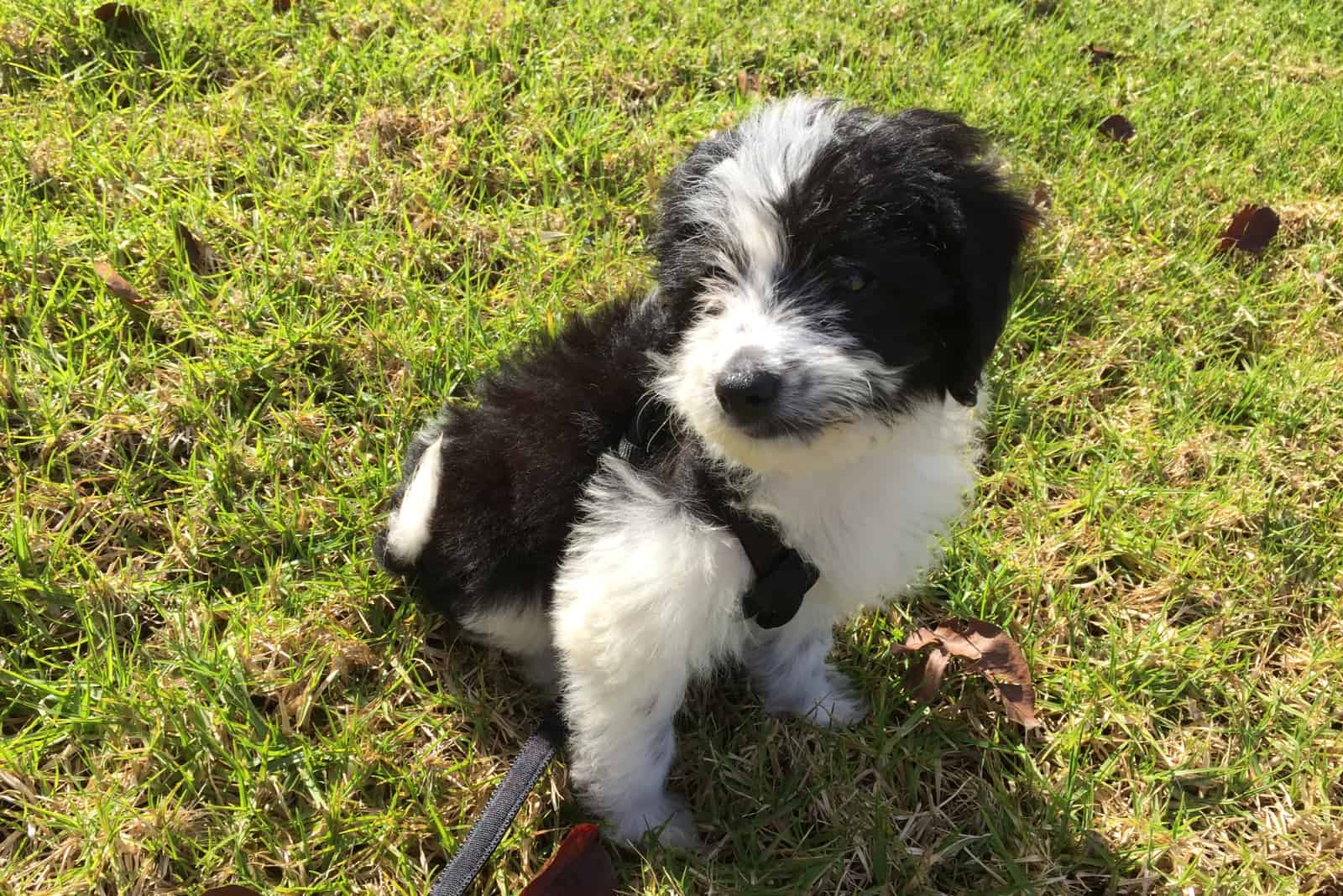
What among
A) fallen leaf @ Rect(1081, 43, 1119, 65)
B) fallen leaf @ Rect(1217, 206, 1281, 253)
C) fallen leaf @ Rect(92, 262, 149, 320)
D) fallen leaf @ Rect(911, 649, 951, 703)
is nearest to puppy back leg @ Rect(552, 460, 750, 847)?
fallen leaf @ Rect(911, 649, 951, 703)

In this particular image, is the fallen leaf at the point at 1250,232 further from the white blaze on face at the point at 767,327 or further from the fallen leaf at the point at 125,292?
the fallen leaf at the point at 125,292

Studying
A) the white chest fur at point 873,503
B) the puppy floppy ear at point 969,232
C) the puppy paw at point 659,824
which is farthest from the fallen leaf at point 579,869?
the puppy floppy ear at point 969,232

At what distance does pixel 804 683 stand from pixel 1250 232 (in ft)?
10.6

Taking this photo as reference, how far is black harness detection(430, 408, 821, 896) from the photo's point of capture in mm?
2055

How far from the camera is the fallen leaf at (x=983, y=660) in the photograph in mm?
2648

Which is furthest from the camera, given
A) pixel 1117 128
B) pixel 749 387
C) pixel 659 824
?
pixel 1117 128

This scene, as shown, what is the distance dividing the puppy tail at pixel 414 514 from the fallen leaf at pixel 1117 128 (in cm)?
396

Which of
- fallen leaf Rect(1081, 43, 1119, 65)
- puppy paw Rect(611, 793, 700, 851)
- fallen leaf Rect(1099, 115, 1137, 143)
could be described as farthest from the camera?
fallen leaf Rect(1081, 43, 1119, 65)

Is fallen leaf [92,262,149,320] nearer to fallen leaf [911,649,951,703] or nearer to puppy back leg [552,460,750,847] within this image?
puppy back leg [552,460,750,847]

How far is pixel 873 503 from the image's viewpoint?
2139 mm

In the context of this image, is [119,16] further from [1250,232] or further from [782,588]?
[1250,232]

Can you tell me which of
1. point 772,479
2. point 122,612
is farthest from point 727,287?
point 122,612

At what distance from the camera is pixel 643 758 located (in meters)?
2.27

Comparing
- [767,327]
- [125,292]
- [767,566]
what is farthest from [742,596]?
[125,292]
